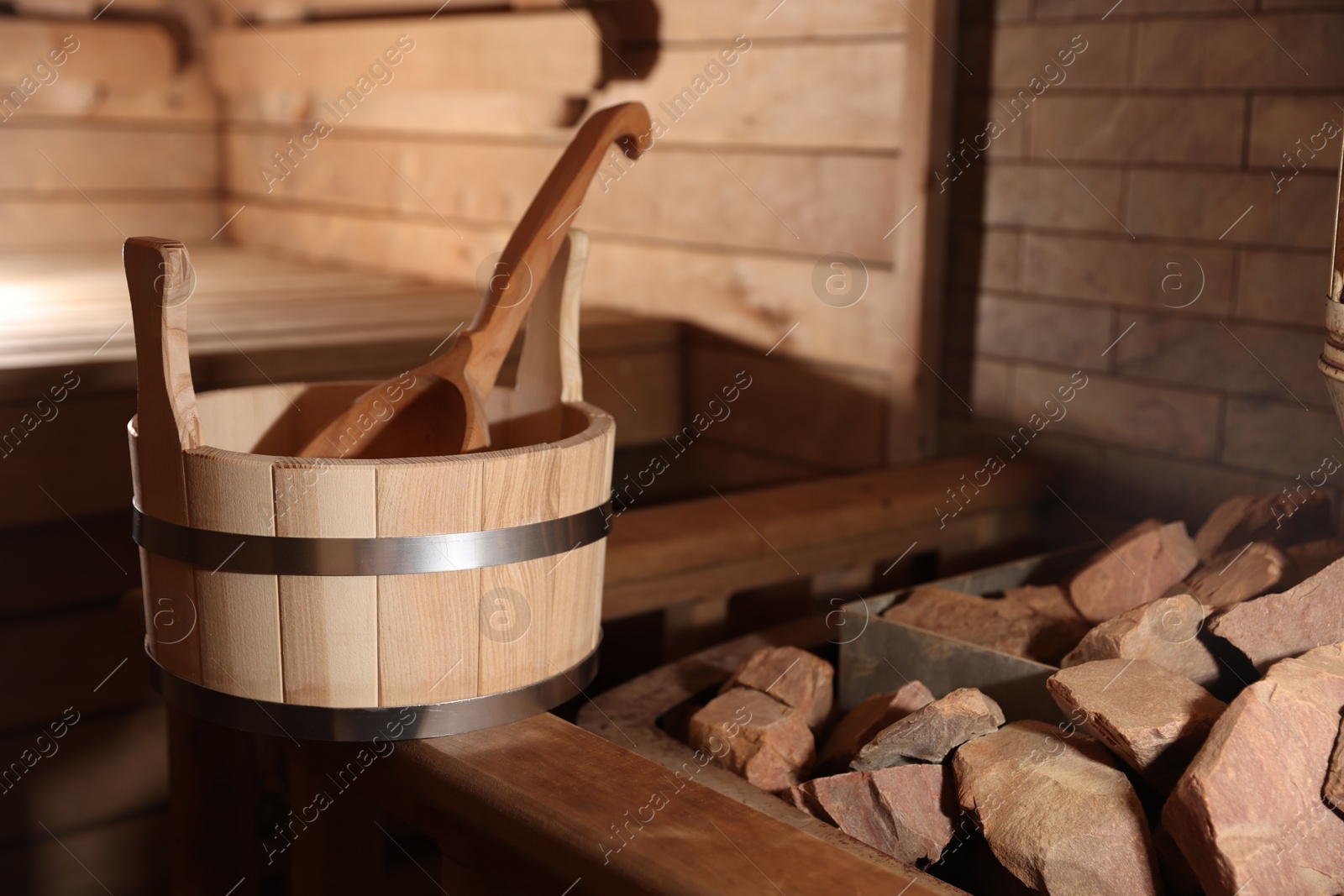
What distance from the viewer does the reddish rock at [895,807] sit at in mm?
1072

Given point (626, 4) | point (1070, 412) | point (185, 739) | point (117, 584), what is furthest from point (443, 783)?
point (626, 4)

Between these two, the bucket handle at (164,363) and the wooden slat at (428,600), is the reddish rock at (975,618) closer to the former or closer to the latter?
the wooden slat at (428,600)

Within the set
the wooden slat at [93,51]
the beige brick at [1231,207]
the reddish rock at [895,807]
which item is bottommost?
the reddish rock at [895,807]

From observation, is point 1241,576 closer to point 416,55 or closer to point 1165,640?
point 1165,640

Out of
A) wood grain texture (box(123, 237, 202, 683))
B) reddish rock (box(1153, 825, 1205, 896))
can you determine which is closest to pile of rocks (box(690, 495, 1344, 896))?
reddish rock (box(1153, 825, 1205, 896))

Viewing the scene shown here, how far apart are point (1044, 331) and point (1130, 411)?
196 mm

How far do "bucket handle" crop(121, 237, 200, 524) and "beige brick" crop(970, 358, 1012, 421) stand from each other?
4.69ft

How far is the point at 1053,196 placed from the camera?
197 cm

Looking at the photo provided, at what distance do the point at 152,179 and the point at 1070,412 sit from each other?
9.82 feet

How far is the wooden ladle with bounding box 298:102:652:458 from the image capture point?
1245 mm

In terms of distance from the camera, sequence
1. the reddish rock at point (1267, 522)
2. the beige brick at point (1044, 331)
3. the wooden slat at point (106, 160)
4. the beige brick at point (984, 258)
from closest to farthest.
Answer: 1. the reddish rock at point (1267, 522)
2. the beige brick at point (1044, 331)
3. the beige brick at point (984, 258)
4. the wooden slat at point (106, 160)

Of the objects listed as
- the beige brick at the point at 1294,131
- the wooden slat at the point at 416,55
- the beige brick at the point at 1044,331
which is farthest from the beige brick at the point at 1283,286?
the wooden slat at the point at 416,55

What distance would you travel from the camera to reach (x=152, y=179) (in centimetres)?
384

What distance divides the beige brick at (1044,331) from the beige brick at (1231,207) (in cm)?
16
